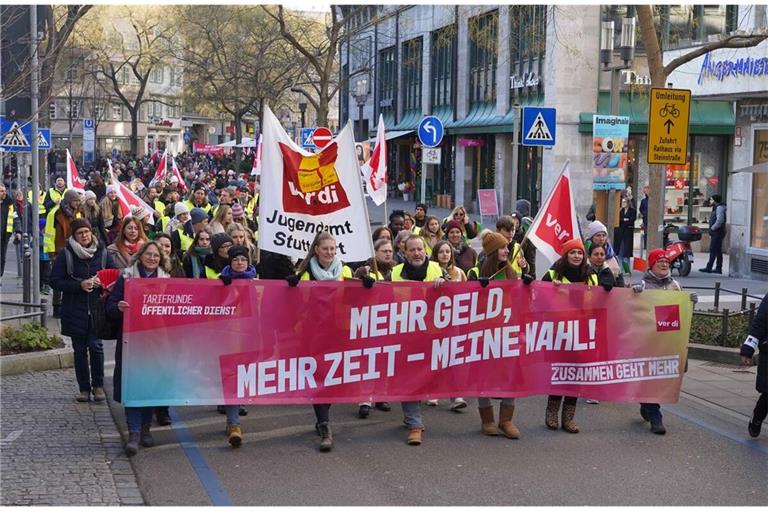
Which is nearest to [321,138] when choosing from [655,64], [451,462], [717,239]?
[655,64]

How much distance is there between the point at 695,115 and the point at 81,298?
26686mm

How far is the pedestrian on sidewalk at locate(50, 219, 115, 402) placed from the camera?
999 centimetres

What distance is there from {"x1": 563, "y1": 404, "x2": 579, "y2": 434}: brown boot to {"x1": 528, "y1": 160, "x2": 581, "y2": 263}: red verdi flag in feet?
4.64

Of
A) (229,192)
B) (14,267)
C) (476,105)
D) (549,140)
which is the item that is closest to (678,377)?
(549,140)

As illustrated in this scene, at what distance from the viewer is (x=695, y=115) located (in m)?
33.2

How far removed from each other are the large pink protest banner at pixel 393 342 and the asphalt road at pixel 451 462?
1.35ft

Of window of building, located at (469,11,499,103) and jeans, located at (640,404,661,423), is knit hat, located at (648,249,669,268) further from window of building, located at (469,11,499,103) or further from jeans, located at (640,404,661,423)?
window of building, located at (469,11,499,103)

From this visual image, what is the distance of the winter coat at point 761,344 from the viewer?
30.2 ft

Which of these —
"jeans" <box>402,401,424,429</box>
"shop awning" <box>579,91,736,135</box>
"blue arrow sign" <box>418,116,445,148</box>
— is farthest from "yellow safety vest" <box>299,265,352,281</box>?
"shop awning" <box>579,91,736,135</box>

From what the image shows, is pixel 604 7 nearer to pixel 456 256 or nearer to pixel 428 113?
pixel 428 113

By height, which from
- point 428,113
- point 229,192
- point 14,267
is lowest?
point 14,267

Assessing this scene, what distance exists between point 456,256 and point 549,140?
4.86 meters

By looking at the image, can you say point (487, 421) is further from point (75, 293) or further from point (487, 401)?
point (75, 293)

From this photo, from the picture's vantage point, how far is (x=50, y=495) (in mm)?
7082
